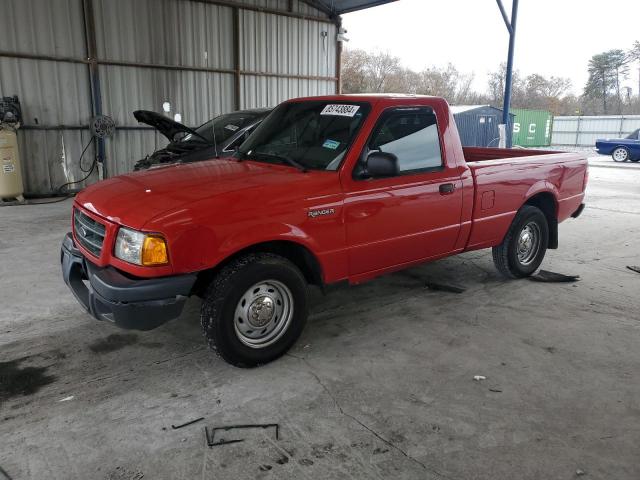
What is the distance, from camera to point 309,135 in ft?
13.3

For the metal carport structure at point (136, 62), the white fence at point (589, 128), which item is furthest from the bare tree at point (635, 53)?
the metal carport structure at point (136, 62)

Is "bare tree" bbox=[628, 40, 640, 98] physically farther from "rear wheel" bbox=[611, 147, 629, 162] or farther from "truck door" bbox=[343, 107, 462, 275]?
"truck door" bbox=[343, 107, 462, 275]

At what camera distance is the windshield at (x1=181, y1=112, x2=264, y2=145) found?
8195 mm

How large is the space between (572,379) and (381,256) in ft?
5.16

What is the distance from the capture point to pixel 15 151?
33.1 feet

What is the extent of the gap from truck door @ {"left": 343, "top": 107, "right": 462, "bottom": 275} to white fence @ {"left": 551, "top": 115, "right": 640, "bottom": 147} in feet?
108

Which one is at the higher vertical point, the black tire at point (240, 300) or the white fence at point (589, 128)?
the white fence at point (589, 128)

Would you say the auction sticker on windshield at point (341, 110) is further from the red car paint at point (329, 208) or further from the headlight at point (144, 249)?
the headlight at point (144, 249)

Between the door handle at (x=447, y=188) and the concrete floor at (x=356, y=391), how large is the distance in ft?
3.61

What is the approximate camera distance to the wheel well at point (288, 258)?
3381 millimetres

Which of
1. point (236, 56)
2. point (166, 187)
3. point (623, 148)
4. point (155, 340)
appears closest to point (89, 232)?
point (166, 187)

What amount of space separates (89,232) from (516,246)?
4.07 metres

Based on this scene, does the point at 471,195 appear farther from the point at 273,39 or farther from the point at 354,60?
the point at 354,60

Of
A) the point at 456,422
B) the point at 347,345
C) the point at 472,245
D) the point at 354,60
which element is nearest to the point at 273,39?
the point at 472,245
